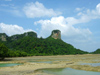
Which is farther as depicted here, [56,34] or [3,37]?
[56,34]

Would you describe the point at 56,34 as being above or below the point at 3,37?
above

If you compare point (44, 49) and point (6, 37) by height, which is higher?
point (6, 37)

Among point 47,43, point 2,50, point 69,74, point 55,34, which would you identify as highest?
point 55,34

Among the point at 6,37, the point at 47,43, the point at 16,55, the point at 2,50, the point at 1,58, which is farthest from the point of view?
the point at 6,37

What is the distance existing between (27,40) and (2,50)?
64.0 m

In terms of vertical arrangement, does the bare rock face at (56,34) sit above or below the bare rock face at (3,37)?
above

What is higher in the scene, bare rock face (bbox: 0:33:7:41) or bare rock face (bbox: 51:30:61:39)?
bare rock face (bbox: 51:30:61:39)

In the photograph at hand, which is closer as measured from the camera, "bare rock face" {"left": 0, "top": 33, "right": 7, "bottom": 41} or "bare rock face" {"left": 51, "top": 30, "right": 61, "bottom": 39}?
"bare rock face" {"left": 0, "top": 33, "right": 7, "bottom": 41}

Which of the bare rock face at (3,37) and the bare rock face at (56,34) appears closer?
the bare rock face at (3,37)

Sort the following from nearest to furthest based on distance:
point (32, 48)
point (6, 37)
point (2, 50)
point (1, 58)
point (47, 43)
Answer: point (2, 50) < point (1, 58) < point (32, 48) < point (47, 43) < point (6, 37)

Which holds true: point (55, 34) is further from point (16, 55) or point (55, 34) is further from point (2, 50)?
point (2, 50)

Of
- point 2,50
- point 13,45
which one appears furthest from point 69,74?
point 13,45

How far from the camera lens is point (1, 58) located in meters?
48.7

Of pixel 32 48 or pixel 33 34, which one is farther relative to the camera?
pixel 33 34
